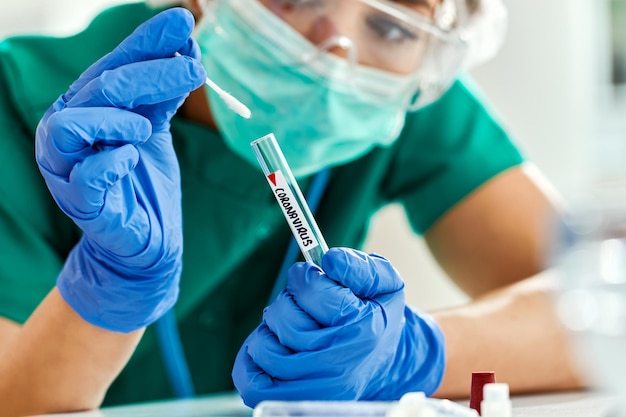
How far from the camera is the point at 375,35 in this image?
1.27 meters

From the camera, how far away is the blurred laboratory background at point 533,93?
7.13 ft

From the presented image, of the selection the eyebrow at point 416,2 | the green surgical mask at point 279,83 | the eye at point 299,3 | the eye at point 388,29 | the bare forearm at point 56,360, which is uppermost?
the eyebrow at point 416,2

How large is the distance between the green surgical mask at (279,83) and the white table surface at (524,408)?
1.25 feet

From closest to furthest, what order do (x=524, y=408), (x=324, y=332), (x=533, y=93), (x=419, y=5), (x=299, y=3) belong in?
(x=324, y=332)
(x=524, y=408)
(x=299, y=3)
(x=419, y=5)
(x=533, y=93)

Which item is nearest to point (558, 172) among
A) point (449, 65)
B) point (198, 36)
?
point (449, 65)

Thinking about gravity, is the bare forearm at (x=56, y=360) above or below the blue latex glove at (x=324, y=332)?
below

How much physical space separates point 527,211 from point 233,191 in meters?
0.53

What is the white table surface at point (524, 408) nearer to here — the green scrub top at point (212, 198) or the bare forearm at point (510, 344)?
the bare forearm at point (510, 344)

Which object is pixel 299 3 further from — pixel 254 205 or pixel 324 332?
pixel 324 332

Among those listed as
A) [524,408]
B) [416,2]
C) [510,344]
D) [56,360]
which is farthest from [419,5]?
[56,360]

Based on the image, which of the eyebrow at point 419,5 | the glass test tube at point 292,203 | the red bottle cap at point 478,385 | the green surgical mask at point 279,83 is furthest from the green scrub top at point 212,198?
the red bottle cap at point 478,385

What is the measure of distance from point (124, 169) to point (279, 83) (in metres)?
0.42

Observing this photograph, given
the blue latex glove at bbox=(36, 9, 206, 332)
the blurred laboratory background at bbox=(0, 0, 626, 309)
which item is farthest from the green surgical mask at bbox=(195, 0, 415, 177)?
the blurred laboratory background at bbox=(0, 0, 626, 309)

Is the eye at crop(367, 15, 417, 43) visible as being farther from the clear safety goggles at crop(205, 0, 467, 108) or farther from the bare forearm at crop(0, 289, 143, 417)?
the bare forearm at crop(0, 289, 143, 417)
